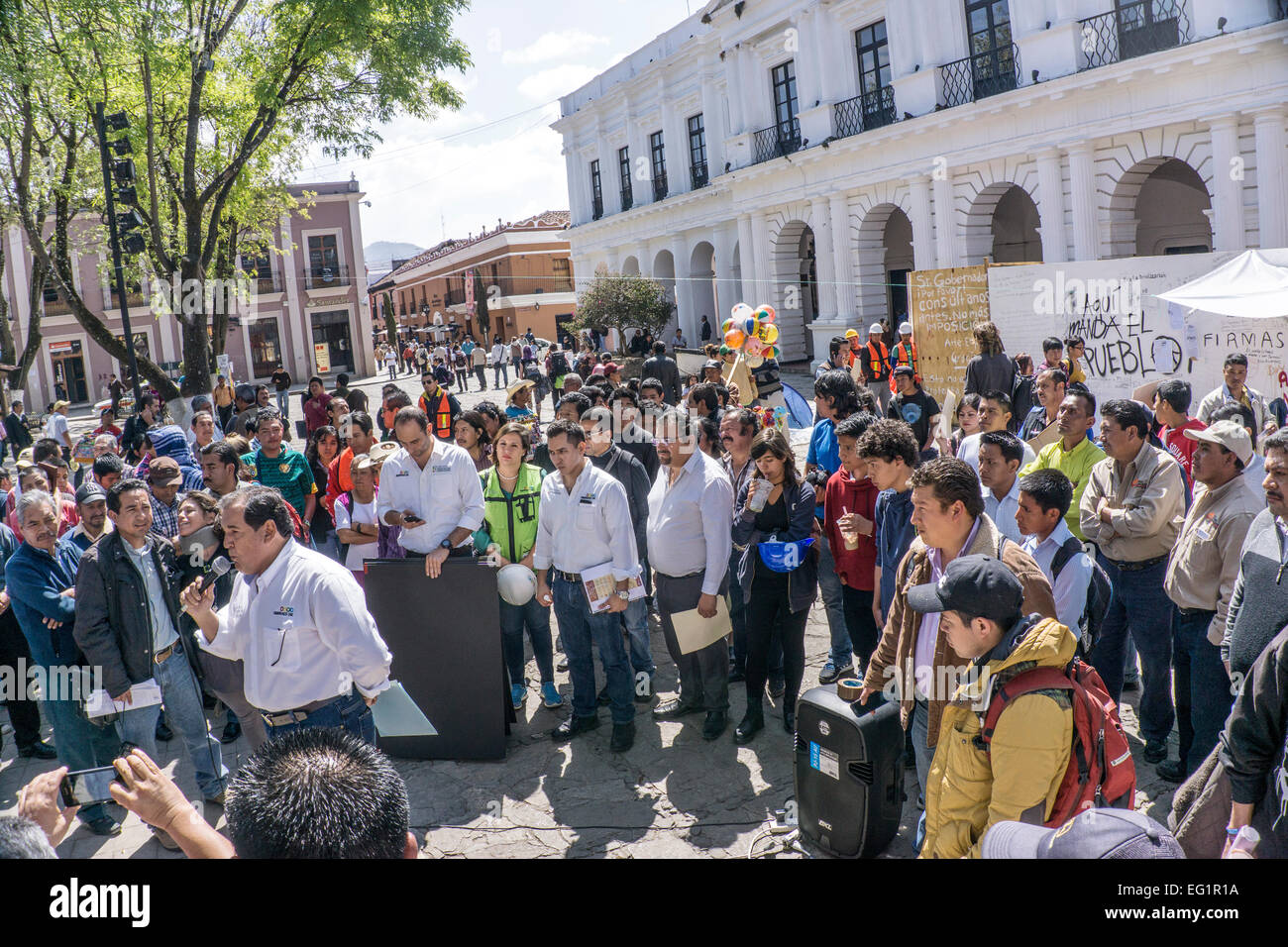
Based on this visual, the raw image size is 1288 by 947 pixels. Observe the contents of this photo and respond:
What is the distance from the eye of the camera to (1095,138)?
17.5m

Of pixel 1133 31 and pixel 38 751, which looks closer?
pixel 38 751

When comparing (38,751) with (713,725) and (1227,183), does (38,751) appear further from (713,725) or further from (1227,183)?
(1227,183)

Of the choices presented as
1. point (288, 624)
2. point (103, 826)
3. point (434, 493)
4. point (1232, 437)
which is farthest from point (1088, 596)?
point (103, 826)

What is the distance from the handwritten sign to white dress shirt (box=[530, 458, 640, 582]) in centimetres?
878

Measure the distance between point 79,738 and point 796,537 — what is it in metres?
3.98

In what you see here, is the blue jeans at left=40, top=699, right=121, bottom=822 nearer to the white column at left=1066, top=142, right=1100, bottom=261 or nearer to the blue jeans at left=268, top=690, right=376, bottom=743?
the blue jeans at left=268, top=690, right=376, bottom=743

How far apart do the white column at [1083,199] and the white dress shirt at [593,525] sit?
15770 mm

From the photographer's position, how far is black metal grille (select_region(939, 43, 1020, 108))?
19.0 meters

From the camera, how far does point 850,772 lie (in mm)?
3912

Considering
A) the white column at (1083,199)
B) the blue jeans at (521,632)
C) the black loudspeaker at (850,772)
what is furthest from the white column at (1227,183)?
the black loudspeaker at (850,772)

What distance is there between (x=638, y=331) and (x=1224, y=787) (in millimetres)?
28838

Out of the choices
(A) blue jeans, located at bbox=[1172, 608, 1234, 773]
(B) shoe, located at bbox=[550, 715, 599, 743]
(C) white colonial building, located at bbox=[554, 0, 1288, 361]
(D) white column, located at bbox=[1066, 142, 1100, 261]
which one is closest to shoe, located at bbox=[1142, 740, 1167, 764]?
(A) blue jeans, located at bbox=[1172, 608, 1234, 773]
